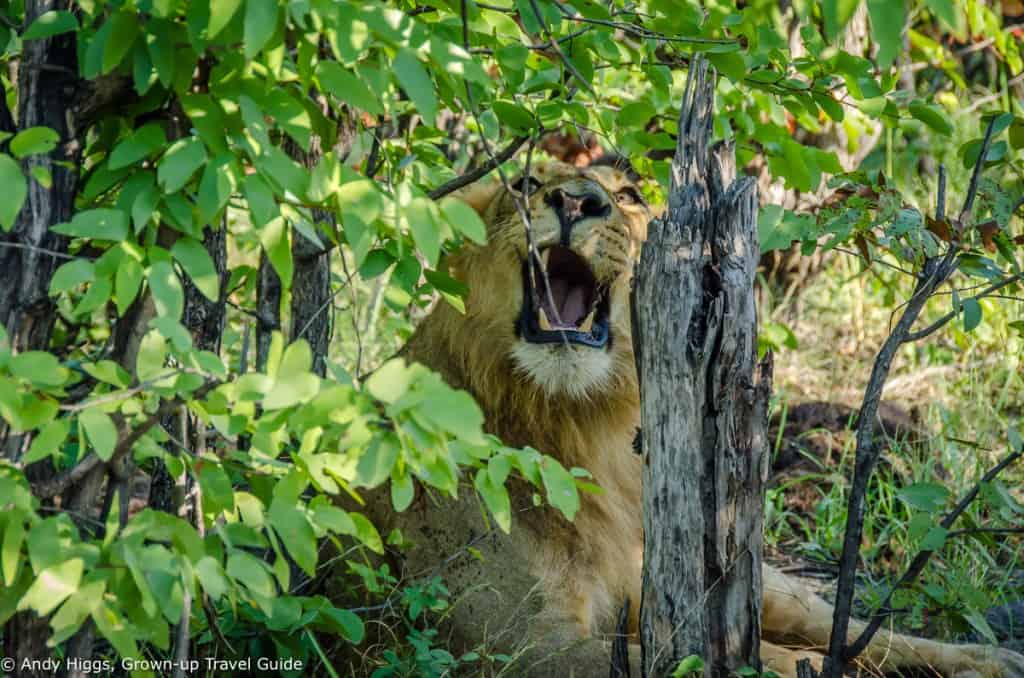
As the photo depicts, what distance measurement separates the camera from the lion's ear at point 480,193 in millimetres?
4445

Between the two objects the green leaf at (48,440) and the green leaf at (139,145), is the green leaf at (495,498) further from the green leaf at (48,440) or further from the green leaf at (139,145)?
the green leaf at (139,145)

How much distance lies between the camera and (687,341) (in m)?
3.24

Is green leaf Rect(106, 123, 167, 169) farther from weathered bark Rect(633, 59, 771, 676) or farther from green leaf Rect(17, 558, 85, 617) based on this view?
weathered bark Rect(633, 59, 771, 676)

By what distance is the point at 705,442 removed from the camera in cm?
323

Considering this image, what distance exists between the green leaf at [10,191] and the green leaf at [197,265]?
325 mm

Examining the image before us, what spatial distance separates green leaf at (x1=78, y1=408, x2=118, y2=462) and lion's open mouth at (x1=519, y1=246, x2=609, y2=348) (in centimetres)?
193

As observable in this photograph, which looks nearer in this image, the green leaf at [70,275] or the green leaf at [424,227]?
the green leaf at [424,227]

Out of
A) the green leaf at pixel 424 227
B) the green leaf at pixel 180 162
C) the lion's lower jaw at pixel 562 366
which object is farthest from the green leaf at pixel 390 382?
the lion's lower jaw at pixel 562 366

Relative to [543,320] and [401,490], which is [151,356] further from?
[543,320]

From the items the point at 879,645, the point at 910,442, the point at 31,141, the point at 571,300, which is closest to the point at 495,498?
the point at 31,141

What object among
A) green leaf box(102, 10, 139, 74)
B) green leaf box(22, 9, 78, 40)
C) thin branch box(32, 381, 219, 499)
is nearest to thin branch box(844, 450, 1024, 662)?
thin branch box(32, 381, 219, 499)

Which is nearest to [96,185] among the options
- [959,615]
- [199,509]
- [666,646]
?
[199,509]

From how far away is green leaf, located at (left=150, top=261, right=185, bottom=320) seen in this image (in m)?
2.35

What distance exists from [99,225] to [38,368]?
0.36 meters
